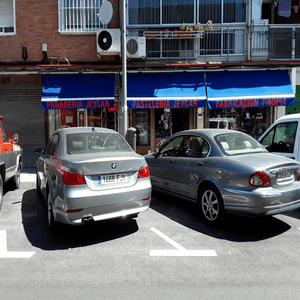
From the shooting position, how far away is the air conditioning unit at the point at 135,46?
1190 cm

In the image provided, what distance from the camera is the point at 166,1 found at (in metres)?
12.8

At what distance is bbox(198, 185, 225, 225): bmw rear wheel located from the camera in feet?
16.6

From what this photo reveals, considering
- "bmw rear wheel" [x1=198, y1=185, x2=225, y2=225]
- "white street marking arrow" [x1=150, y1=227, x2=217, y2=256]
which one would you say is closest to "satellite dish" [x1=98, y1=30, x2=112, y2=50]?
"bmw rear wheel" [x1=198, y1=185, x2=225, y2=225]

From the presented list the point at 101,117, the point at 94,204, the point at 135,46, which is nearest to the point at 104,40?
the point at 135,46

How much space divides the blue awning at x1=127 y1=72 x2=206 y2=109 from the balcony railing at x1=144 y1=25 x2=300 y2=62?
35.9 inches

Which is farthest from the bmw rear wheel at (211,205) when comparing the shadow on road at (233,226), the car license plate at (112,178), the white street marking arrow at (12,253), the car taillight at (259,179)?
the white street marking arrow at (12,253)

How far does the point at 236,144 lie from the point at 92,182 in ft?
8.97

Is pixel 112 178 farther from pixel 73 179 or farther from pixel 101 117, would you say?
pixel 101 117

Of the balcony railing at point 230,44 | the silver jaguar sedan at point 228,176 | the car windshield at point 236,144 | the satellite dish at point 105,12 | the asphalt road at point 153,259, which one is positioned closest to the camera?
the asphalt road at point 153,259

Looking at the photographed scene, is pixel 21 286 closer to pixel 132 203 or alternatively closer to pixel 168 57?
pixel 132 203

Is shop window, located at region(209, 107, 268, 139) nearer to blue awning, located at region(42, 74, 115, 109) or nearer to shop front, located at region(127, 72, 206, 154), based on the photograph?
shop front, located at region(127, 72, 206, 154)

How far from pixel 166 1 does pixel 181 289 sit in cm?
1222

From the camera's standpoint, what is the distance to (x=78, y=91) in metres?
12.1

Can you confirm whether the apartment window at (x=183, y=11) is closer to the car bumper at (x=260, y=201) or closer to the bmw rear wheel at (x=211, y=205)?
the bmw rear wheel at (x=211, y=205)
